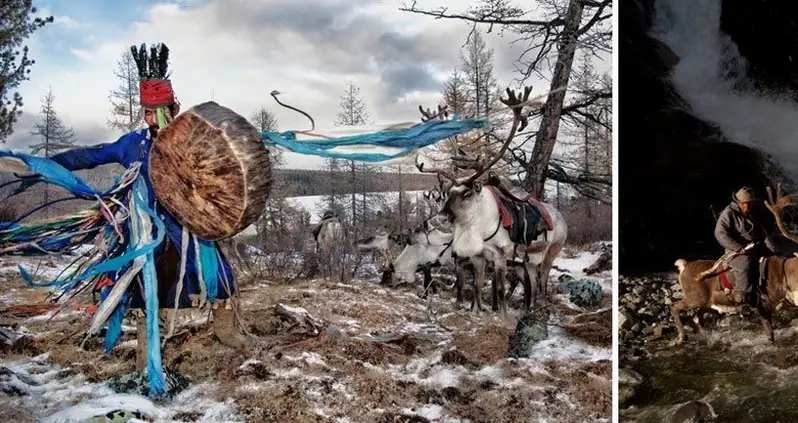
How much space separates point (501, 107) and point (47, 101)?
5.99 feet

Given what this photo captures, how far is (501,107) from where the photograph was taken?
2738 mm

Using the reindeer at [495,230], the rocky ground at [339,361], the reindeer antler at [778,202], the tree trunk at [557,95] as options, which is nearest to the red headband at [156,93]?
the rocky ground at [339,361]

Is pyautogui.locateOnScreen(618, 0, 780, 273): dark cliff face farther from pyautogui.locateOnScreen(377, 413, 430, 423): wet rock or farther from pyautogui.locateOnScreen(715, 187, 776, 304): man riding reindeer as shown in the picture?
pyautogui.locateOnScreen(377, 413, 430, 423): wet rock

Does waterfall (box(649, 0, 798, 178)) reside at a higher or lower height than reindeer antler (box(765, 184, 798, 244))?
higher

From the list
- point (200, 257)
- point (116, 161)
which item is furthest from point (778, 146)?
point (116, 161)

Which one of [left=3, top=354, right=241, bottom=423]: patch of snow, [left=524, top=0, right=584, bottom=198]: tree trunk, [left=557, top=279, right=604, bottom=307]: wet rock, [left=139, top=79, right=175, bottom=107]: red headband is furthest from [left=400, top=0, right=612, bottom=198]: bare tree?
[left=3, top=354, right=241, bottom=423]: patch of snow

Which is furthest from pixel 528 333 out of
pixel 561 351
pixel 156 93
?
pixel 156 93

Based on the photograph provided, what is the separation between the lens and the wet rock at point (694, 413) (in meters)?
2.75

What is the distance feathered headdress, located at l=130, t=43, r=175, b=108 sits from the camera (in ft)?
8.28

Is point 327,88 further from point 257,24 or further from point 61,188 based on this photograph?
point 61,188

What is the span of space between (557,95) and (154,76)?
5.22ft

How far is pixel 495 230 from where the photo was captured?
9.09 feet

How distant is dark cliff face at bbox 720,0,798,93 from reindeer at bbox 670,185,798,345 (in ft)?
1.52

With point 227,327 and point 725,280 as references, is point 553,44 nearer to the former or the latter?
point 725,280
